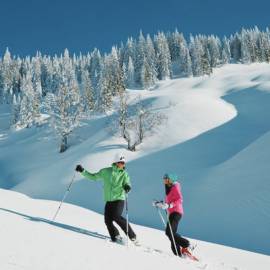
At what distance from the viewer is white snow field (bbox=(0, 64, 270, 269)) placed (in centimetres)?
1717

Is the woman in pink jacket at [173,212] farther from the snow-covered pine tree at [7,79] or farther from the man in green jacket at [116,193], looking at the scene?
the snow-covered pine tree at [7,79]

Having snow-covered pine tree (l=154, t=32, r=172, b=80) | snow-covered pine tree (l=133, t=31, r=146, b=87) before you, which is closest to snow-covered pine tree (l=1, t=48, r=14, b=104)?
snow-covered pine tree (l=133, t=31, r=146, b=87)

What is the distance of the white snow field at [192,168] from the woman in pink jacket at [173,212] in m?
1.10

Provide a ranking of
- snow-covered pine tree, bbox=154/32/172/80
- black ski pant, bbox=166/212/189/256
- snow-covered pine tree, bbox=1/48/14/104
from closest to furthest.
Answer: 1. black ski pant, bbox=166/212/189/256
2. snow-covered pine tree, bbox=154/32/172/80
3. snow-covered pine tree, bbox=1/48/14/104

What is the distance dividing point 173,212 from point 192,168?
22.9 m

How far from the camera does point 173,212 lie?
8.95 m

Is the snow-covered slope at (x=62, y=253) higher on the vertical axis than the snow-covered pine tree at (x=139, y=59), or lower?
lower

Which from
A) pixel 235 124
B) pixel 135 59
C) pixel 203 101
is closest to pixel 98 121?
pixel 203 101

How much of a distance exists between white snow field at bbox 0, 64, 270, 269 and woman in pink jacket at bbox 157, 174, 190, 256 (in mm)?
1099

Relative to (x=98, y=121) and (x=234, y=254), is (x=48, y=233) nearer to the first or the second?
(x=234, y=254)

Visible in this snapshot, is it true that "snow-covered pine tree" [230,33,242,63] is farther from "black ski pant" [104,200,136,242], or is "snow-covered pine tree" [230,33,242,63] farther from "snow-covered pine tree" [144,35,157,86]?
"black ski pant" [104,200,136,242]

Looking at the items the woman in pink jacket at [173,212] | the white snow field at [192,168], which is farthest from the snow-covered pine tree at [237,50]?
the woman in pink jacket at [173,212]

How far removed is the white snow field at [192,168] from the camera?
56.3 ft

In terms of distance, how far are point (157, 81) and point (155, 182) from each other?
92769 mm
